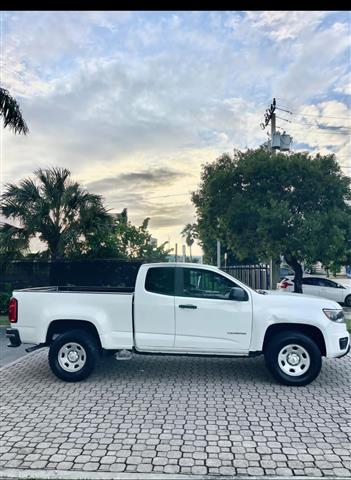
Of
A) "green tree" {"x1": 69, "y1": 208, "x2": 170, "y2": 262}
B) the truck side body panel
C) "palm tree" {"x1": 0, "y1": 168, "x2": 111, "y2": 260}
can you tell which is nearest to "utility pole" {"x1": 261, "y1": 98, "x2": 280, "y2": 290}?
"green tree" {"x1": 69, "y1": 208, "x2": 170, "y2": 262}

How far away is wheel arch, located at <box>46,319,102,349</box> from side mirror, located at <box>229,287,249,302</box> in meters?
2.30

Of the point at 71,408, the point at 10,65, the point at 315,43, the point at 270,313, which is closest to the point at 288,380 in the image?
the point at 270,313

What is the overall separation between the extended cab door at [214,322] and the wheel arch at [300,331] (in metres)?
0.36

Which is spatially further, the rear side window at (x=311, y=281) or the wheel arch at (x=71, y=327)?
the rear side window at (x=311, y=281)

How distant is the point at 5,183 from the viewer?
48.8 ft

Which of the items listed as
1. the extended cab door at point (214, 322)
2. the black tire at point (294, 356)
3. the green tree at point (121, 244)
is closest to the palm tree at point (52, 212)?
the green tree at point (121, 244)

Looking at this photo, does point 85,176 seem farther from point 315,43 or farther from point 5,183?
point 315,43

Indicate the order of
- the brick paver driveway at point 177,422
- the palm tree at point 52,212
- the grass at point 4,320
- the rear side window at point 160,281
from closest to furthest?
1. the brick paver driveway at point 177,422
2. the rear side window at point 160,281
3. the grass at point 4,320
4. the palm tree at point 52,212

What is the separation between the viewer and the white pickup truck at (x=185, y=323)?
20.0 feet

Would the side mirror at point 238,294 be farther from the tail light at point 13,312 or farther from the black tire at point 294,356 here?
the tail light at point 13,312

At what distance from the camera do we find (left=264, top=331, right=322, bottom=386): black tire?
6.02 m

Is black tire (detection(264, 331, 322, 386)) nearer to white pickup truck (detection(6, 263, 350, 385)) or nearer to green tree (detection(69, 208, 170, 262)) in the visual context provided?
white pickup truck (detection(6, 263, 350, 385))

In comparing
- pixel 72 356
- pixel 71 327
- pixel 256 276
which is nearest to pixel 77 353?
pixel 72 356

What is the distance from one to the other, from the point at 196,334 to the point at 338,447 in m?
2.62
